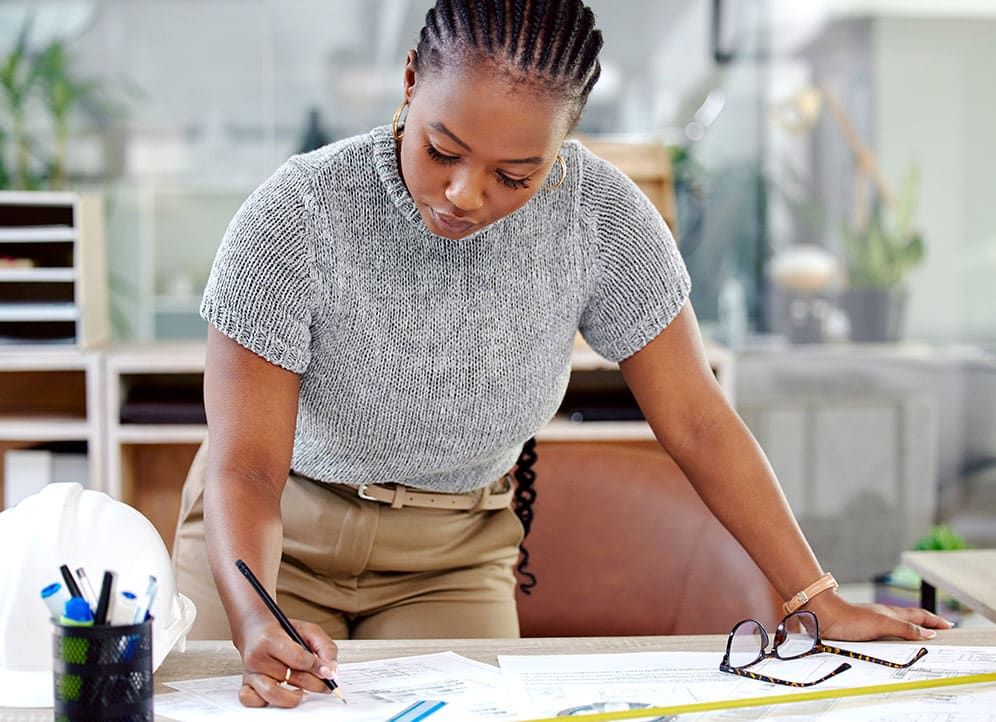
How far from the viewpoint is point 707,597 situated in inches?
73.8

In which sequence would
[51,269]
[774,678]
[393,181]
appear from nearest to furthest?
[774,678] → [393,181] → [51,269]

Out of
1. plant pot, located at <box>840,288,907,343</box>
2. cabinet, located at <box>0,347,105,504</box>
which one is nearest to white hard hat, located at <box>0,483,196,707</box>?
cabinet, located at <box>0,347,105,504</box>

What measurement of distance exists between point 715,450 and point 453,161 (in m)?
0.51

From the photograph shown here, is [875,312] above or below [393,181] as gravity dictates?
below

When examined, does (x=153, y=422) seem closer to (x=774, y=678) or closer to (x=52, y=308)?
(x=52, y=308)

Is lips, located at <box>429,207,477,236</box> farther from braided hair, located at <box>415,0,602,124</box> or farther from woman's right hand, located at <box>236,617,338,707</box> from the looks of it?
woman's right hand, located at <box>236,617,338,707</box>

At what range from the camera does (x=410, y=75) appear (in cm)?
129

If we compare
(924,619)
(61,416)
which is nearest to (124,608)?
(924,619)

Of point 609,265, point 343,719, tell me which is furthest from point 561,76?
point 343,719

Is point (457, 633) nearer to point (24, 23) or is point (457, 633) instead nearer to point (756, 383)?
point (756, 383)

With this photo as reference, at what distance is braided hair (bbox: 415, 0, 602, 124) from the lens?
3.92 feet

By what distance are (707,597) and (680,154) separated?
238 centimetres

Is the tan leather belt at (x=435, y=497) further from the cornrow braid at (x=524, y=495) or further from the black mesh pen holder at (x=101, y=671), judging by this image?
the black mesh pen holder at (x=101, y=671)

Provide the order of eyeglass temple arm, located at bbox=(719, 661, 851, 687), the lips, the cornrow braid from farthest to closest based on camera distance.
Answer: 1. the cornrow braid
2. the lips
3. eyeglass temple arm, located at bbox=(719, 661, 851, 687)
